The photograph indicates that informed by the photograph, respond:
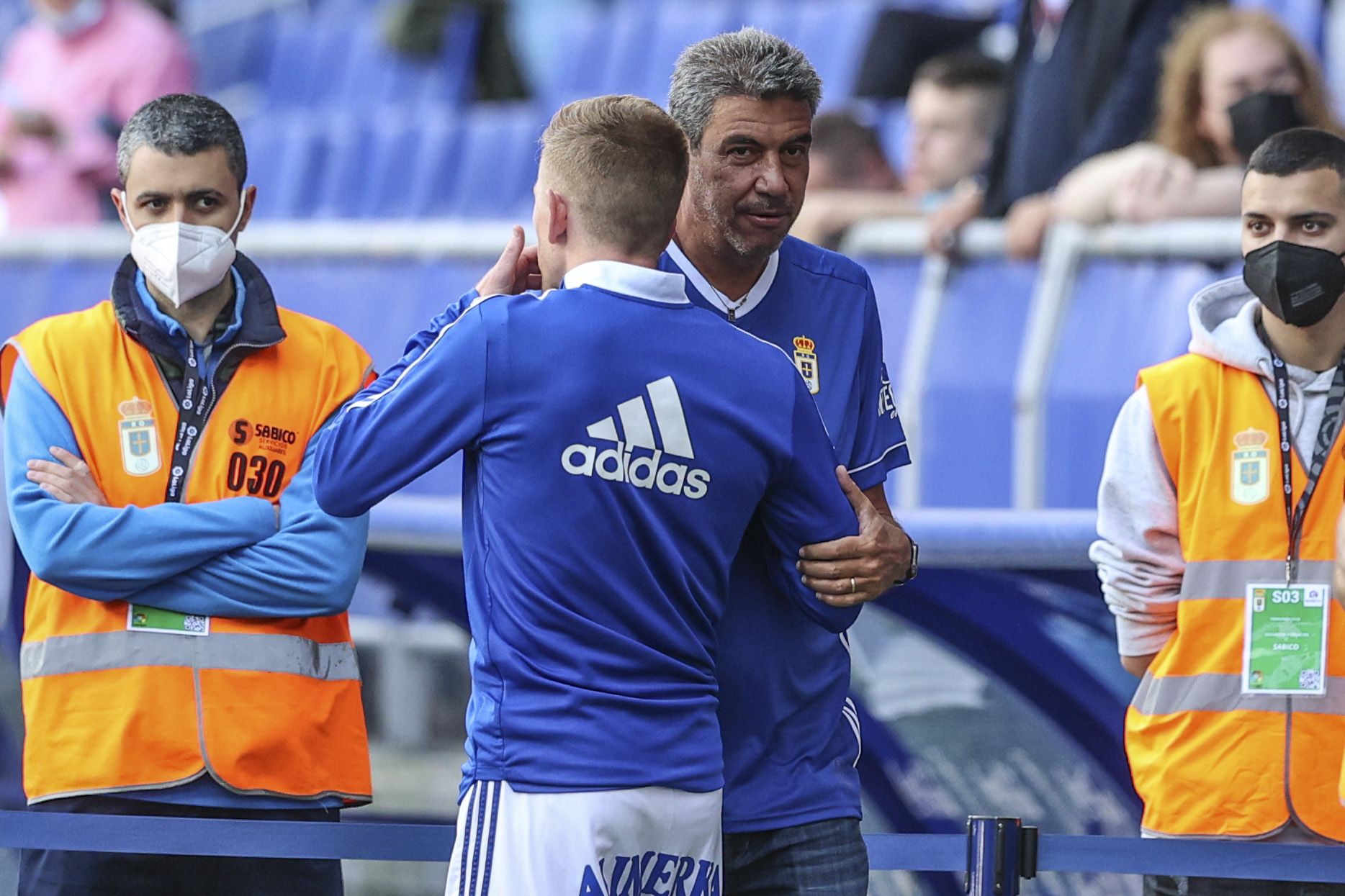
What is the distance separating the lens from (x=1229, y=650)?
3.43 meters

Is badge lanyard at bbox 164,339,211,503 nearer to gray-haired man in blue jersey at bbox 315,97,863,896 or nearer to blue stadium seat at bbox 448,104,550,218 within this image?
gray-haired man in blue jersey at bbox 315,97,863,896

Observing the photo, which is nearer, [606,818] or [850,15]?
[606,818]

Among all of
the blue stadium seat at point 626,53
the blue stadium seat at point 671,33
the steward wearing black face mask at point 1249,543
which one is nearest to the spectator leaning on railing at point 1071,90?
the steward wearing black face mask at point 1249,543

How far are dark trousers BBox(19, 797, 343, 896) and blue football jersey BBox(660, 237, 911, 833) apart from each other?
0.84m

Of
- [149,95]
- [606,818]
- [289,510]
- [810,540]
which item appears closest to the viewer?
[606,818]

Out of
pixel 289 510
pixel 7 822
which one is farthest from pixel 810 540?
pixel 7 822

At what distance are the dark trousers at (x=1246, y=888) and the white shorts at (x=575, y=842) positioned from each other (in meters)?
1.08

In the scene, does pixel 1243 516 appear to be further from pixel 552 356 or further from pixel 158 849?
pixel 158 849

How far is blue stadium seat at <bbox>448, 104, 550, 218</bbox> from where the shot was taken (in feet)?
29.0

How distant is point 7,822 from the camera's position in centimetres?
315

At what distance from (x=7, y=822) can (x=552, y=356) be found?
1.29m

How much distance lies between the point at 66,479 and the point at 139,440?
14 centimetres

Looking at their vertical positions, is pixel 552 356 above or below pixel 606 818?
above

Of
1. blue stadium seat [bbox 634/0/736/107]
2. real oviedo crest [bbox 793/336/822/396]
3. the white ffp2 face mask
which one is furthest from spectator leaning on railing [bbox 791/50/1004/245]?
real oviedo crest [bbox 793/336/822/396]
